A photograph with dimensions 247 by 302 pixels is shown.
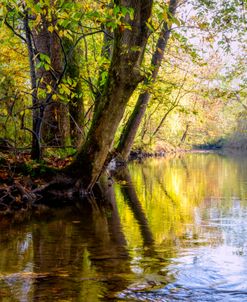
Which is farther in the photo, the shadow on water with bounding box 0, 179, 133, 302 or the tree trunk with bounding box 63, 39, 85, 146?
the tree trunk with bounding box 63, 39, 85, 146

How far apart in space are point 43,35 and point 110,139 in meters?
5.18

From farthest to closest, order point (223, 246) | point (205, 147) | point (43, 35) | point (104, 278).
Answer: point (205, 147) < point (43, 35) < point (223, 246) < point (104, 278)

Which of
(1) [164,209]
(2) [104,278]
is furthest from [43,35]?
(2) [104,278]

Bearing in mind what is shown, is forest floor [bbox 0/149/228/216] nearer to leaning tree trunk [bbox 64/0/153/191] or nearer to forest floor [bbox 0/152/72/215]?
forest floor [bbox 0/152/72/215]

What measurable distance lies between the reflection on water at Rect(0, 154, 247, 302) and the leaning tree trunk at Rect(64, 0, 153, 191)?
955 mm

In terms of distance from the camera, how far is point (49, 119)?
556 inches

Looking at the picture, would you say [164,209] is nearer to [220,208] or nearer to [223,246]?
[220,208]

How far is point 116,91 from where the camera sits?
10.2 meters

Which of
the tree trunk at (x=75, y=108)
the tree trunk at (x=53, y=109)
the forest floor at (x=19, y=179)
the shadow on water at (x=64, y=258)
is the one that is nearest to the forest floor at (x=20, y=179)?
the forest floor at (x=19, y=179)

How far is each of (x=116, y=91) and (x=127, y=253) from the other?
4692mm

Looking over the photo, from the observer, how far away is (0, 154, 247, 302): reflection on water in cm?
472

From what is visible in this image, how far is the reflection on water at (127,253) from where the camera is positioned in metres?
4.72

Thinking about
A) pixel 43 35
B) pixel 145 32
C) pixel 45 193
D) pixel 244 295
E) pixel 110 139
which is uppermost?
pixel 43 35

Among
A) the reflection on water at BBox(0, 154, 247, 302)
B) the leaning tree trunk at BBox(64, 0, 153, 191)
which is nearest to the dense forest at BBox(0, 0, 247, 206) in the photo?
the leaning tree trunk at BBox(64, 0, 153, 191)
